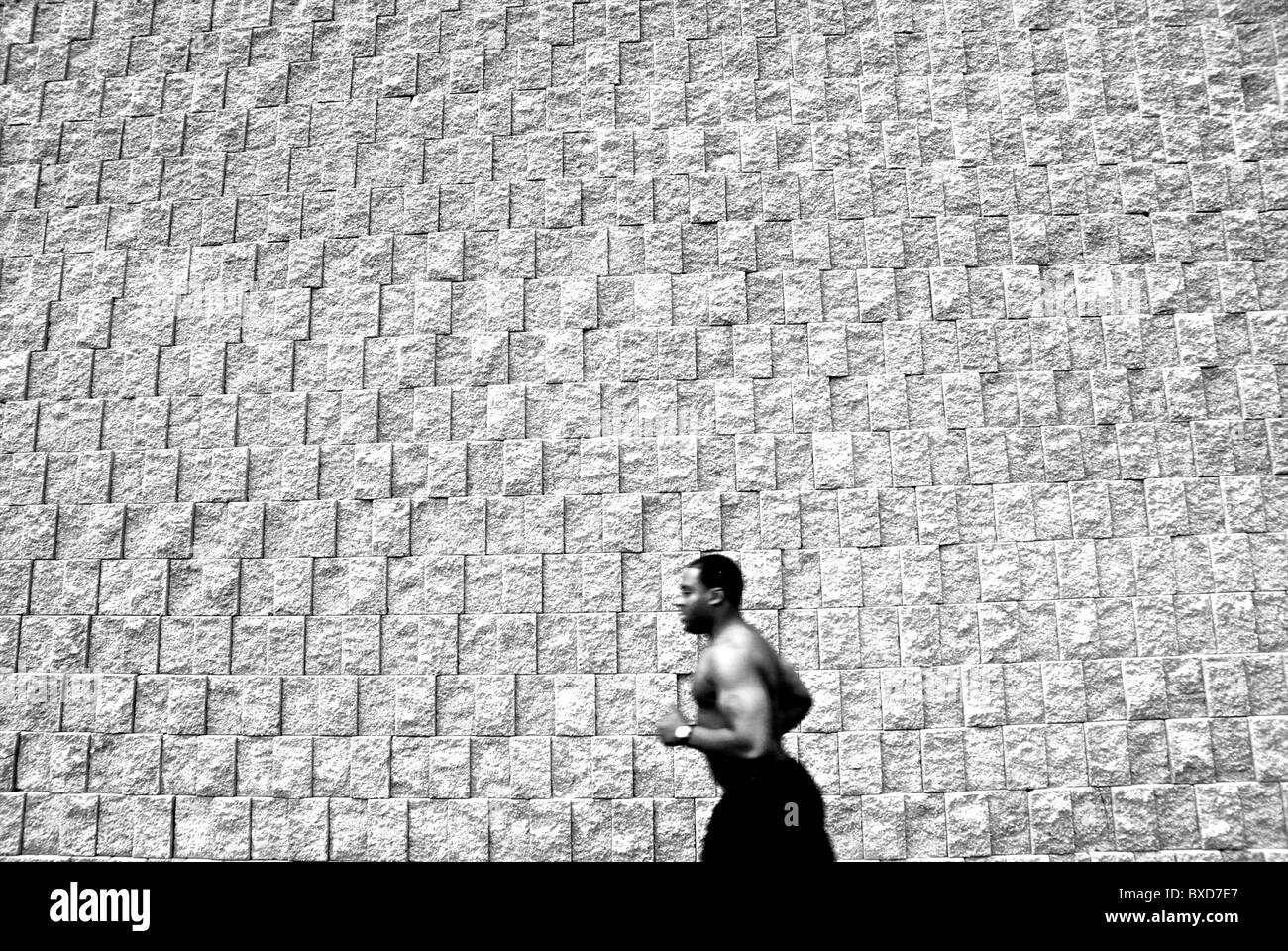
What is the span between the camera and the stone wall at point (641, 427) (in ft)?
16.3

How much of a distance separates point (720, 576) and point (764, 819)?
90cm

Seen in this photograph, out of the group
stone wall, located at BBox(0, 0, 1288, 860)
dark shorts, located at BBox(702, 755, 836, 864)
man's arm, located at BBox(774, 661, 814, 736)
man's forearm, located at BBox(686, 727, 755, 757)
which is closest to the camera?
man's forearm, located at BBox(686, 727, 755, 757)

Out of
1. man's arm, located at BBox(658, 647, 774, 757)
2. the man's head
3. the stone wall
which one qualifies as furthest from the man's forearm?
the stone wall

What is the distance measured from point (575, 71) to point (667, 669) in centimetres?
324

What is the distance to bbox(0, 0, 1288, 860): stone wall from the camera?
496 centimetres

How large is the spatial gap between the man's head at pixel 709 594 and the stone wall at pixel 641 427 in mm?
1060

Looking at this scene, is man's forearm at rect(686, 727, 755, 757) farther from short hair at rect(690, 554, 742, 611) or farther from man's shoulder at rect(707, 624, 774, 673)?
short hair at rect(690, 554, 742, 611)

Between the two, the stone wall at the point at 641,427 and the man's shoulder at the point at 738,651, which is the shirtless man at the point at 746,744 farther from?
the stone wall at the point at 641,427

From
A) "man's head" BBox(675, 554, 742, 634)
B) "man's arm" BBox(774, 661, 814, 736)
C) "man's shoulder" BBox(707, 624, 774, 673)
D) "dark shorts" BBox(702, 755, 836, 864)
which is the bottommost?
"dark shorts" BBox(702, 755, 836, 864)

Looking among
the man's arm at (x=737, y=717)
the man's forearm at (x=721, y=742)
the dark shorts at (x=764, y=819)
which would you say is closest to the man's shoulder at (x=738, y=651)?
the man's arm at (x=737, y=717)

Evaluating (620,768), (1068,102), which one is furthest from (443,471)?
(1068,102)

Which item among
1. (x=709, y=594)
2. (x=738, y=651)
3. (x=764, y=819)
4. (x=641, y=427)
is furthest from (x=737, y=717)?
(x=641, y=427)

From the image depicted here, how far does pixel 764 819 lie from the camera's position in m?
3.77
